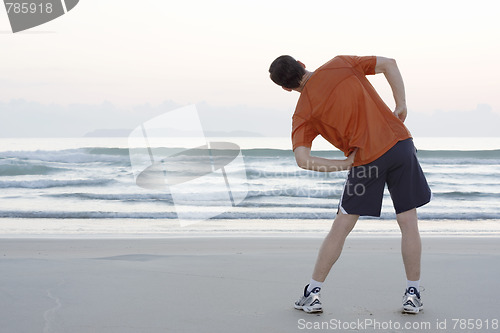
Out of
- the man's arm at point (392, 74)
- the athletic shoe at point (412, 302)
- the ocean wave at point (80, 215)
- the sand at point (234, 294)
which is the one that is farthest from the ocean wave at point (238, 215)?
the man's arm at point (392, 74)

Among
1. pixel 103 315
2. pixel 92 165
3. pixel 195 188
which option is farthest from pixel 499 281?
pixel 92 165

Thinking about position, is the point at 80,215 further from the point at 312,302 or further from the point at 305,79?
the point at 305,79

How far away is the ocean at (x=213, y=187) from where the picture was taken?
10.2 metres

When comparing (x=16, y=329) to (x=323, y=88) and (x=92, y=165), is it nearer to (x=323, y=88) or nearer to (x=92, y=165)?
(x=323, y=88)

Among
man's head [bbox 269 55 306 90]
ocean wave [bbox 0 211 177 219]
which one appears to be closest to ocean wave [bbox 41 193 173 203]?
ocean wave [bbox 0 211 177 219]

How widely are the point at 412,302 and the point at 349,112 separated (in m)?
1.07

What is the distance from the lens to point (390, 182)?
9.75 ft

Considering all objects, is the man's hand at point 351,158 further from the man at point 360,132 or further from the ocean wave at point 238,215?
the ocean wave at point 238,215

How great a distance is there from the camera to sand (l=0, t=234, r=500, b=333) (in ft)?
9.27

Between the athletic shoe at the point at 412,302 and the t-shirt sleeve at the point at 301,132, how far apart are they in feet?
3.17

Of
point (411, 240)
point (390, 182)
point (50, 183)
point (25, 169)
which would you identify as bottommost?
point (25, 169)

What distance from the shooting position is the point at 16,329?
8.79ft

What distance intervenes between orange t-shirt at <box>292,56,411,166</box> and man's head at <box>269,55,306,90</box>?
72 millimetres

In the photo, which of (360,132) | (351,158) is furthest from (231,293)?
(360,132)
